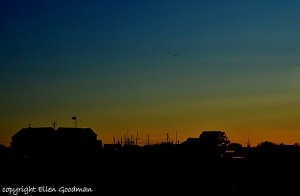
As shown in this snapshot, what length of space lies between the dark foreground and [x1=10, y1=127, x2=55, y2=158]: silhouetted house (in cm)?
4184

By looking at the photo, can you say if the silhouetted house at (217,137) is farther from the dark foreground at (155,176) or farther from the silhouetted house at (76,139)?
the dark foreground at (155,176)

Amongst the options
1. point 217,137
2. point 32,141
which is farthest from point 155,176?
point 217,137

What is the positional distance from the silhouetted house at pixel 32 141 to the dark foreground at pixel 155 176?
41841 millimetres

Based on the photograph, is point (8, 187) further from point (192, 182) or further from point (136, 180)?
point (192, 182)

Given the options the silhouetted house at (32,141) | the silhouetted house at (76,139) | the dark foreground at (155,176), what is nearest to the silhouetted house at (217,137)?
the silhouetted house at (76,139)

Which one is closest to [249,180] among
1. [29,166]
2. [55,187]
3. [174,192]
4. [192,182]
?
[192,182]

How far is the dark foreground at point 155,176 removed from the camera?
43.8 m

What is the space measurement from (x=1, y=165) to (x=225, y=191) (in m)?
28.3

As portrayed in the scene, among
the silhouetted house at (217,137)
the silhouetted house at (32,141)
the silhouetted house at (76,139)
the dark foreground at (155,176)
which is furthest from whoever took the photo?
the silhouetted house at (217,137)

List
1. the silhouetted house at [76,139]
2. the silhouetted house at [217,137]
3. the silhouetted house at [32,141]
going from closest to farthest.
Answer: the silhouetted house at [32,141]
the silhouetted house at [76,139]
the silhouetted house at [217,137]

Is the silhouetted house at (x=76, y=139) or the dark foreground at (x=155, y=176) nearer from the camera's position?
the dark foreground at (x=155, y=176)

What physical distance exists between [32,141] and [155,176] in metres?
59.4

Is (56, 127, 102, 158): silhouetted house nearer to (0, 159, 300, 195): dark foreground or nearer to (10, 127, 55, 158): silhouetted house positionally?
(10, 127, 55, 158): silhouetted house

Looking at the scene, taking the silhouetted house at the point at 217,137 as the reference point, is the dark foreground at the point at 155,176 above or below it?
below
